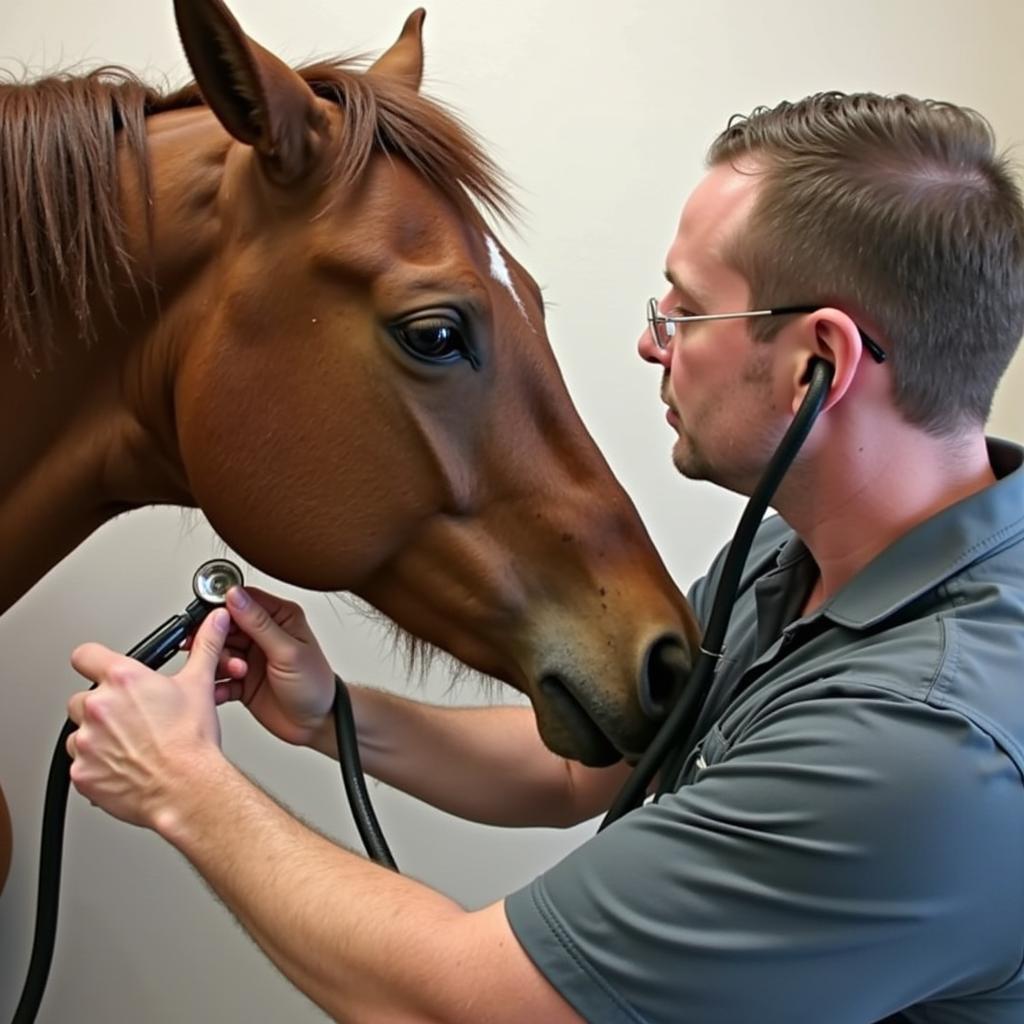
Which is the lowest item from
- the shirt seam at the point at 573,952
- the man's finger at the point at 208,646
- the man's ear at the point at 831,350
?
the shirt seam at the point at 573,952

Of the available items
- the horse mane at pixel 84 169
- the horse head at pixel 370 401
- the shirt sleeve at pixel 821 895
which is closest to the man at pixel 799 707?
the shirt sleeve at pixel 821 895

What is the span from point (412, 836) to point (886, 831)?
0.90 meters

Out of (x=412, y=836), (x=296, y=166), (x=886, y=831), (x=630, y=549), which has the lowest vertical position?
(x=412, y=836)

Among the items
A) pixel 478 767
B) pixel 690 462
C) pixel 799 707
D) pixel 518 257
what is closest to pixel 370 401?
pixel 690 462

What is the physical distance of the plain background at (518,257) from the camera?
1.24 metres

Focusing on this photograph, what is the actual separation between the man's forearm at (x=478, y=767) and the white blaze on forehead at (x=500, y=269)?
469 millimetres

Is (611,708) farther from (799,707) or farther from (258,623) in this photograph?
(258,623)

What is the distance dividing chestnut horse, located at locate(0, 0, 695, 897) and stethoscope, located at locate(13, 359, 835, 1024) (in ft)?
0.10

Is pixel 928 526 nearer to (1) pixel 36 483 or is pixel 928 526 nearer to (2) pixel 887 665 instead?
(2) pixel 887 665

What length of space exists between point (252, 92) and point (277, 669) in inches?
19.2

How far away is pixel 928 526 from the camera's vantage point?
0.70m

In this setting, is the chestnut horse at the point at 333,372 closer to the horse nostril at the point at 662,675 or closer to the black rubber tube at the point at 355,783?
the horse nostril at the point at 662,675

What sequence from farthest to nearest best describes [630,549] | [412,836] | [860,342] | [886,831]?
[412,836], [630,549], [860,342], [886,831]

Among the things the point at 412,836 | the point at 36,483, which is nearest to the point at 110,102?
the point at 36,483
